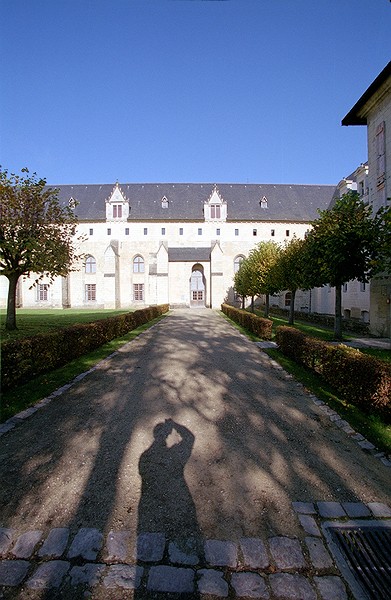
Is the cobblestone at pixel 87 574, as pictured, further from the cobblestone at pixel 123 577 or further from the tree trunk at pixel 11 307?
the tree trunk at pixel 11 307

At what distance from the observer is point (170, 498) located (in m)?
2.95

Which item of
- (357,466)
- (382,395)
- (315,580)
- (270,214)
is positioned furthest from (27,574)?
(270,214)

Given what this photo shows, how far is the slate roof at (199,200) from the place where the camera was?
1607 inches

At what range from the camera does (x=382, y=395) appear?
189 inches

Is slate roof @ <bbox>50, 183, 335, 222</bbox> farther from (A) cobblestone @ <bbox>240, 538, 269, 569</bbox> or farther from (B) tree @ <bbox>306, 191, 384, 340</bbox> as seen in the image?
(A) cobblestone @ <bbox>240, 538, 269, 569</bbox>

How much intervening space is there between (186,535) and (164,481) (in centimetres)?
73

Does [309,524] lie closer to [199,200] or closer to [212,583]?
[212,583]

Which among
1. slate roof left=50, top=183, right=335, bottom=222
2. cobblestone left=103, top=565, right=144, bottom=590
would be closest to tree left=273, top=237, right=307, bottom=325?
cobblestone left=103, top=565, right=144, bottom=590

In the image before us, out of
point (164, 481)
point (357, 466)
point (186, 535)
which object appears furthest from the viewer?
point (357, 466)

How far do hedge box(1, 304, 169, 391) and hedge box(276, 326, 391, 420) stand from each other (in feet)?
20.7

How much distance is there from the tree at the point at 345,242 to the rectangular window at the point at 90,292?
32992 mm

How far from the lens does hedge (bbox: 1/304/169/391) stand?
20.0ft

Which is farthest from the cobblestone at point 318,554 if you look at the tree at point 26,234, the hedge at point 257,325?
the tree at point 26,234

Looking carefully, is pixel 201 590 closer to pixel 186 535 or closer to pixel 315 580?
pixel 186 535
